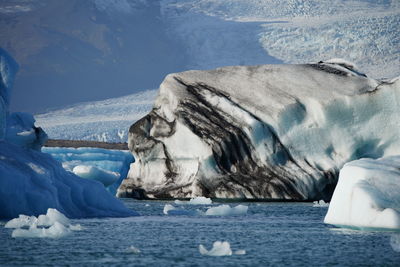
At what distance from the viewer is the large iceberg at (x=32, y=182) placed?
15047mm

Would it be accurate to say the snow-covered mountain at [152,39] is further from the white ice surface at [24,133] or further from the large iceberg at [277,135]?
the white ice surface at [24,133]

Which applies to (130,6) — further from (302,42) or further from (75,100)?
(302,42)

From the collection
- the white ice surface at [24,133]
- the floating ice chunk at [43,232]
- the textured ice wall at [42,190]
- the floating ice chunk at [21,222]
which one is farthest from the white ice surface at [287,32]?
the floating ice chunk at [43,232]

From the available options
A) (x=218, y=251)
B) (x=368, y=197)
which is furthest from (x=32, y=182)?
(x=368, y=197)

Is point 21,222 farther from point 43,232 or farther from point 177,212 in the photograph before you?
point 177,212

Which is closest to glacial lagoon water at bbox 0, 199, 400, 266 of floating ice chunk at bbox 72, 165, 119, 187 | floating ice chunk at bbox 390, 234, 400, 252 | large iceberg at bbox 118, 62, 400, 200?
floating ice chunk at bbox 390, 234, 400, 252

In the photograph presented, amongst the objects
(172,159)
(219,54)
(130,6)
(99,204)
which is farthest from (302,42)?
(99,204)

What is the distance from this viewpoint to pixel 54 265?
33.5 feet

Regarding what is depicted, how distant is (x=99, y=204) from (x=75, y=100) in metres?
60.1

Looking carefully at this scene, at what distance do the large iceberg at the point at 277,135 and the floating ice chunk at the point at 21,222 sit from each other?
38.9 ft

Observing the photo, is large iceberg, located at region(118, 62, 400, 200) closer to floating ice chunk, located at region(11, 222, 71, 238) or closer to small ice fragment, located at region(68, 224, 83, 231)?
small ice fragment, located at region(68, 224, 83, 231)

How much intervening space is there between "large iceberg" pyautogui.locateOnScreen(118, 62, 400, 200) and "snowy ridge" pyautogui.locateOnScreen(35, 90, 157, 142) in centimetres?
2583

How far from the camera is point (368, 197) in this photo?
12930 millimetres

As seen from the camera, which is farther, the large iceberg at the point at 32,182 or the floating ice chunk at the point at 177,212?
the floating ice chunk at the point at 177,212
